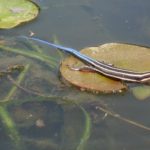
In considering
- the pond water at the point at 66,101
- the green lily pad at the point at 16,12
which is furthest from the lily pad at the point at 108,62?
the green lily pad at the point at 16,12

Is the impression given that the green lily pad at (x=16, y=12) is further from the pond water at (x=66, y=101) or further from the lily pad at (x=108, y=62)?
the lily pad at (x=108, y=62)

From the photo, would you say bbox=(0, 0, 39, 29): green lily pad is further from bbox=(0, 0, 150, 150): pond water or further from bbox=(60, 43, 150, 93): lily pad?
bbox=(60, 43, 150, 93): lily pad

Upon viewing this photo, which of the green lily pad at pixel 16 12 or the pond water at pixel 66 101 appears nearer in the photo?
the pond water at pixel 66 101

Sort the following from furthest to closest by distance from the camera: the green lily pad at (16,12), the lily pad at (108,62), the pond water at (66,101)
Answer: the green lily pad at (16,12), the lily pad at (108,62), the pond water at (66,101)

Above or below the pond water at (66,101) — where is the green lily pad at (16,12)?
above

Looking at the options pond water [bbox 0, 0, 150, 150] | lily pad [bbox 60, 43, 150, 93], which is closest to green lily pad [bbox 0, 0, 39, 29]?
pond water [bbox 0, 0, 150, 150]

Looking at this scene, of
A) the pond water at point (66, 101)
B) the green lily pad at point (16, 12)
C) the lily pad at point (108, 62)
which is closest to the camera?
the pond water at point (66, 101)

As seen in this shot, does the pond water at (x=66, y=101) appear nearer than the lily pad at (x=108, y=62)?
Yes
